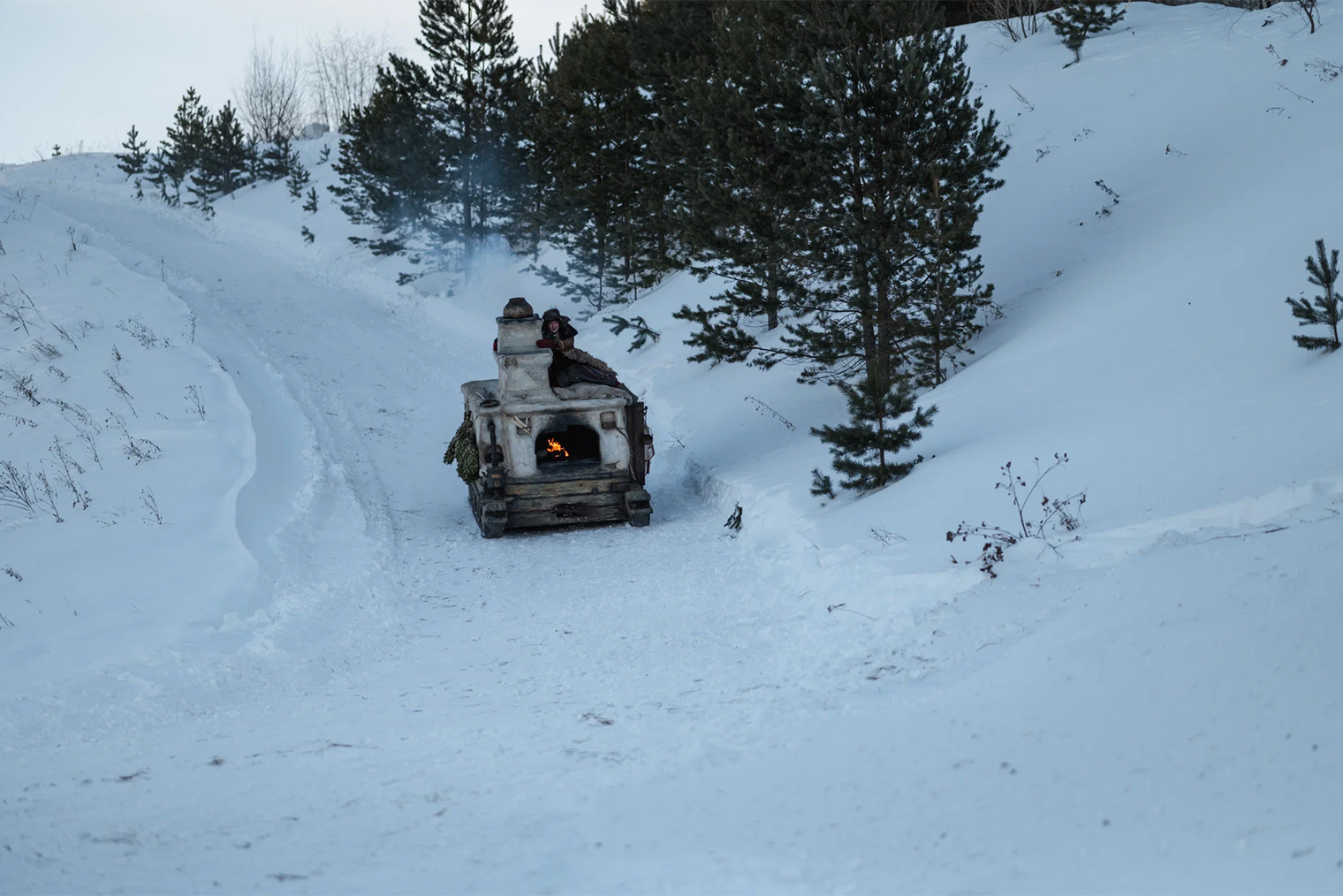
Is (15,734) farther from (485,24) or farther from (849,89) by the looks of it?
(485,24)

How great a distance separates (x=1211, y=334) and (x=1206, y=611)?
506 cm

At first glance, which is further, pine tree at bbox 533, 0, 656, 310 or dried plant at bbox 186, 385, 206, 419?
pine tree at bbox 533, 0, 656, 310

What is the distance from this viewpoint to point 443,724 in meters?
5.84

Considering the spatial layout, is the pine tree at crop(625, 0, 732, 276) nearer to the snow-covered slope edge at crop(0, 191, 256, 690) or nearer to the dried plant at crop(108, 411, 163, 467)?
the snow-covered slope edge at crop(0, 191, 256, 690)

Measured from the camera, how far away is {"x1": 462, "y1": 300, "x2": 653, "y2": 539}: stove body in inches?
434

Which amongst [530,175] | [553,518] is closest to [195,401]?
[553,518]

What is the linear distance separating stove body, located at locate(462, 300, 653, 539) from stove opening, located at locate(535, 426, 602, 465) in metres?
0.46

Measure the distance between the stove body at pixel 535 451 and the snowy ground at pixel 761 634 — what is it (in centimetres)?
37

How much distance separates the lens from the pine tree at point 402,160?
2762 centimetres

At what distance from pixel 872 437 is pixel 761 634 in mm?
2693

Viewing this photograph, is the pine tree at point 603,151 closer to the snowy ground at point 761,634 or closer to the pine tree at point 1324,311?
the snowy ground at point 761,634

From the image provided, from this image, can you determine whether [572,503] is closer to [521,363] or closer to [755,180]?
[521,363]

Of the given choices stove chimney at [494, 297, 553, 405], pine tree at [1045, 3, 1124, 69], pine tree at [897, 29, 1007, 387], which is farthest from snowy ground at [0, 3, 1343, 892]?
pine tree at [1045, 3, 1124, 69]

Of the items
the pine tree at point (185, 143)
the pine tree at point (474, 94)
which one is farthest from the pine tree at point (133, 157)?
the pine tree at point (474, 94)
